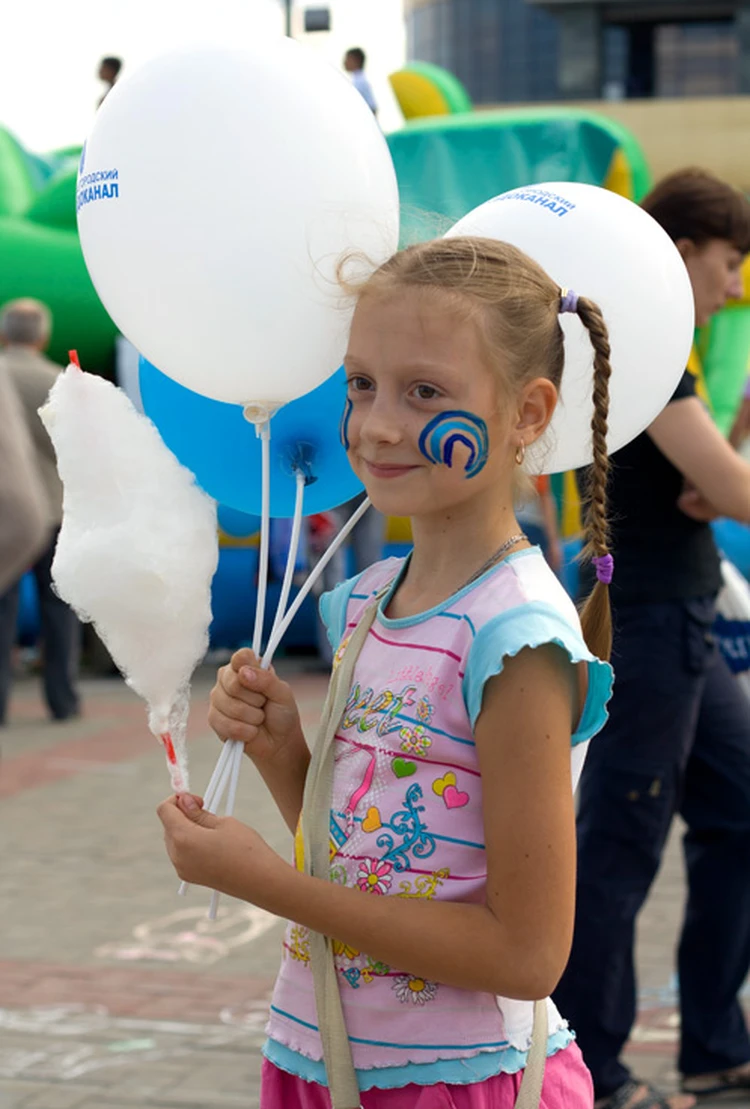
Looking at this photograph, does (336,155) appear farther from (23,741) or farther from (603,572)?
(23,741)

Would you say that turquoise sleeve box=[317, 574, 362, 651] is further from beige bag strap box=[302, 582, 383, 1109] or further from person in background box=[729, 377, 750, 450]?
person in background box=[729, 377, 750, 450]

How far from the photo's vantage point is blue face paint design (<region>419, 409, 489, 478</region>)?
1747 mm

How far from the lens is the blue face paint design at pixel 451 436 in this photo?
1.75 metres

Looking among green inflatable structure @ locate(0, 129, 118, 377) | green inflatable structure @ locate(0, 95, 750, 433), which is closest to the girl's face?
green inflatable structure @ locate(0, 95, 750, 433)

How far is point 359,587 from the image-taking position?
2.04 meters

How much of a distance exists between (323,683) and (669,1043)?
6489 mm

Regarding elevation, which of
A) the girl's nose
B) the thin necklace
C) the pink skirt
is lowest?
the pink skirt

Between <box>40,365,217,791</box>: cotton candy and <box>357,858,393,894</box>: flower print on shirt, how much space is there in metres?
0.28

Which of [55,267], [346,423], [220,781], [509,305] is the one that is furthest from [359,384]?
[55,267]

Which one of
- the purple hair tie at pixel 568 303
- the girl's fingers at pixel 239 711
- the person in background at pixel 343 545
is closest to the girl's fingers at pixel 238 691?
the girl's fingers at pixel 239 711

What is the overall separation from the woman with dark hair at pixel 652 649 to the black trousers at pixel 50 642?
594 cm

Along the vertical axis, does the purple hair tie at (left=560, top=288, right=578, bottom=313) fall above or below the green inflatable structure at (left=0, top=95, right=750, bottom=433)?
above

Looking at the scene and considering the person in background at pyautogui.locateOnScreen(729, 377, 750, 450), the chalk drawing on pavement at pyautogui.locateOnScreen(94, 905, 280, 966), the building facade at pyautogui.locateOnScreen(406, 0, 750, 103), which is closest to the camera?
the chalk drawing on pavement at pyautogui.locateOnScreen(94, 905, 280, 966)

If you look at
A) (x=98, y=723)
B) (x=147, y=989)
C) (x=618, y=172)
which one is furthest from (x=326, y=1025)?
(x=618, y=172)
